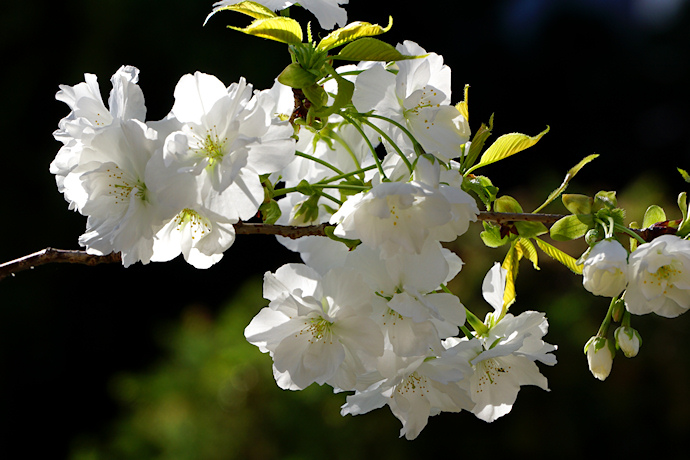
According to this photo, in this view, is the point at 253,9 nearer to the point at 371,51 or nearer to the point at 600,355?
the point at 371,51

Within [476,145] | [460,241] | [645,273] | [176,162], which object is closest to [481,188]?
[476,145]

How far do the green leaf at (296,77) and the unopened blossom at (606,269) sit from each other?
8.9 inches

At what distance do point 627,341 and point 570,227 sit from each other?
0.12 metres

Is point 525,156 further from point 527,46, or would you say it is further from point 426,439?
point 426,439

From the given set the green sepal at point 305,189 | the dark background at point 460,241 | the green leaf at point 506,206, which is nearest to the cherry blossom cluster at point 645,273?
the green leaf at point 506,206

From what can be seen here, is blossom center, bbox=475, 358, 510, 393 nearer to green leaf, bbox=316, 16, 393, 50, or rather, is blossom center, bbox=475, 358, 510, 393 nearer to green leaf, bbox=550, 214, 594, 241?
green leaf, bbox=550, 214, 594, 241

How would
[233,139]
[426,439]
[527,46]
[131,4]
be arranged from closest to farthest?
1. [233,139]
2. [426,439]
3. [131,4]
4. [527,46]

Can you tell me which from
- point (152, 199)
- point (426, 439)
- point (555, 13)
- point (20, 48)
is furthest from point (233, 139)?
point (555, 13)

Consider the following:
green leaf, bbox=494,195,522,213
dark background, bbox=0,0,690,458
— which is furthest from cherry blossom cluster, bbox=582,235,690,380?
dark background, bbox=0,0,690,458

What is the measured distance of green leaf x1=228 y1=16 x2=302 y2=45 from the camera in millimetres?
462

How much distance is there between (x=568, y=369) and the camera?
197 centimetres

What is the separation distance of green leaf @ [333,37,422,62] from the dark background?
1505 millimetres

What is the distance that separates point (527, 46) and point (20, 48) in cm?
331

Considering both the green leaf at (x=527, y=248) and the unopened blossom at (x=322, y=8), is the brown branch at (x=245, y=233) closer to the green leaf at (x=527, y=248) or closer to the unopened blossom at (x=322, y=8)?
the green leaf at (x=527, y=248)
